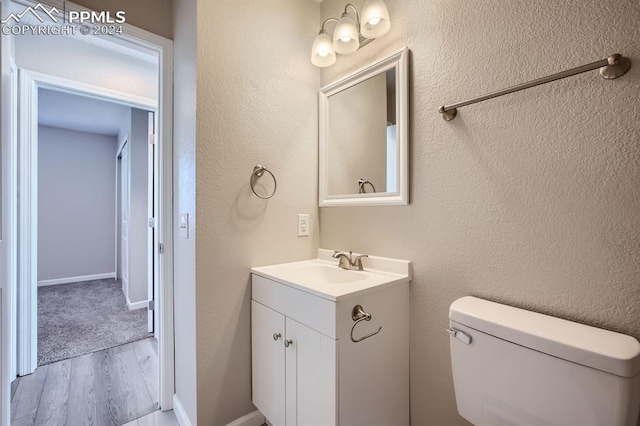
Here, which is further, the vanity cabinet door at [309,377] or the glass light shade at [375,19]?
the glass light shade at [375,19]

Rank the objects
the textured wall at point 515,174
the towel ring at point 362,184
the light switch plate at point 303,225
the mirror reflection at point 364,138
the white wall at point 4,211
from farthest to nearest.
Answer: the light switch plate at point 303,225
the towel ring at point 362,184
the mirror reflection at point 364,138
the white wall at point 4,211
the textured wall at point 515,174

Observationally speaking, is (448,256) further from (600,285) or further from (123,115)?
(123,115)

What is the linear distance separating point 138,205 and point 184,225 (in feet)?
7.04

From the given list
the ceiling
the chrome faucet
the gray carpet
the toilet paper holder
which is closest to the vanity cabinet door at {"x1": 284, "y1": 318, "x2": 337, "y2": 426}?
the toilet paper holder

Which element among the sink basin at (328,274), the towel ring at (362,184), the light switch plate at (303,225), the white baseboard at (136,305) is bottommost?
the white baseboard at (136,305)

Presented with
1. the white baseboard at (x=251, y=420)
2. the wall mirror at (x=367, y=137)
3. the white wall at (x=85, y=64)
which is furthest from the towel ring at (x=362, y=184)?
the white wall at (x=85, y=64)

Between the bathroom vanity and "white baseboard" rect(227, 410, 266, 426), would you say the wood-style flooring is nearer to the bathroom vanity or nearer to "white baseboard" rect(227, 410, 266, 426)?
"white baseboard" rect(227, 410, 266, 426)

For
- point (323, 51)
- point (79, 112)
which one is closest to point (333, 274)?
point (323, 51)

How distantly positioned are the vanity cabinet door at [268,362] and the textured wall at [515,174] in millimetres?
602

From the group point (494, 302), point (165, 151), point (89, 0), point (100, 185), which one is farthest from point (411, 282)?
point (100, 185)

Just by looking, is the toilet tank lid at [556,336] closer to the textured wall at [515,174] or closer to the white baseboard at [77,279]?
the textured wall at [515,174]

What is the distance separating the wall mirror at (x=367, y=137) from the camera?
4.27 feet

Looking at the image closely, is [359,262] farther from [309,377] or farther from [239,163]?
[239,163]

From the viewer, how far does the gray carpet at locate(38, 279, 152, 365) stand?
88.4 inches
